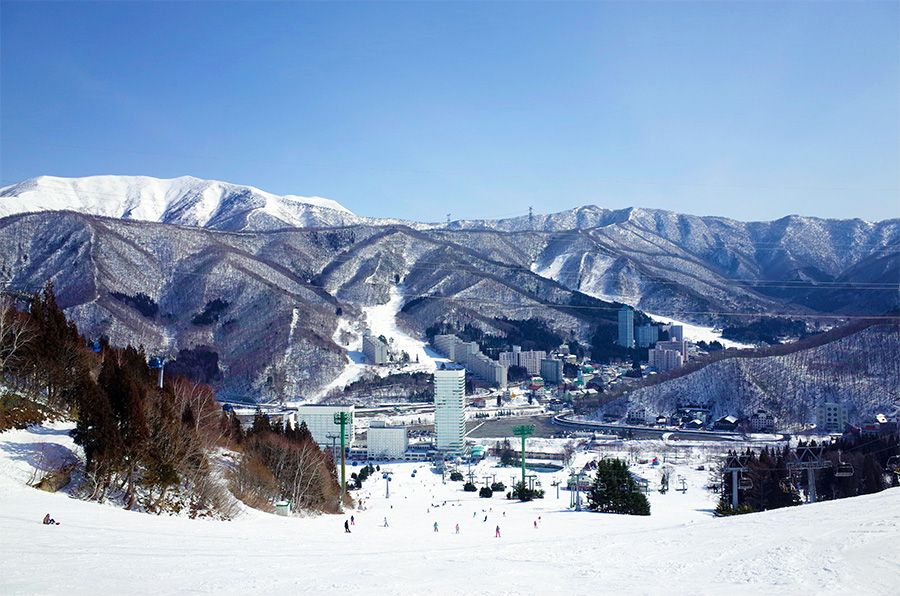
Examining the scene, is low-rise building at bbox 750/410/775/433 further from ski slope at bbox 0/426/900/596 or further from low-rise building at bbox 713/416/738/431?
ski slope at bbox 0/426/900/596

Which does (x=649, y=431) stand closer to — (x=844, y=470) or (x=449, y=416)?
(x=449, y=416)

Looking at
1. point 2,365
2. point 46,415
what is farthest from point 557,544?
point 2,365

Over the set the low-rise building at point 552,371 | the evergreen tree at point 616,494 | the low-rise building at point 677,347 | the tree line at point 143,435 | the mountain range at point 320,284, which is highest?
the mountain range at point 320,284

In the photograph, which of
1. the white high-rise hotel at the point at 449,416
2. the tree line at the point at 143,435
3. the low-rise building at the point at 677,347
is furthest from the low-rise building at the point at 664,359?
the tree line at the point at 143,435

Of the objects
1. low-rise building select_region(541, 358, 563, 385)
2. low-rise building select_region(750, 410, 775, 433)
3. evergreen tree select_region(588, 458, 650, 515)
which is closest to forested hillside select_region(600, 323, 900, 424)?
low-rise building select_region(750, 410, 775, 433)

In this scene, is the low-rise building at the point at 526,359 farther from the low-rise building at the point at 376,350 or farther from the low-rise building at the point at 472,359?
the low-rise building at the point at 376,350

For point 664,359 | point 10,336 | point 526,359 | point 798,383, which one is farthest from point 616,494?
point 526,359
